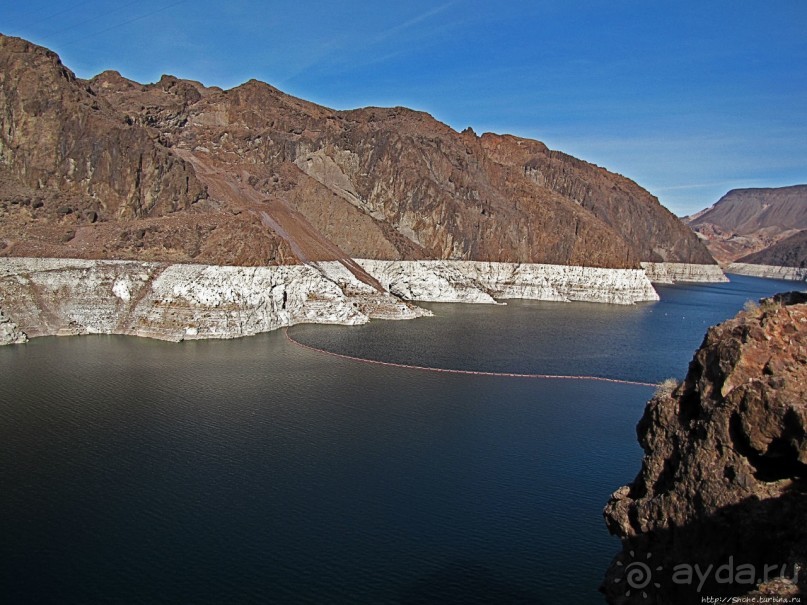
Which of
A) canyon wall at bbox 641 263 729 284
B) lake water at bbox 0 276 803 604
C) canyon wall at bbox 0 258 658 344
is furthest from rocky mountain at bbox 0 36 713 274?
canyon wall at bbox 641 263 729 284

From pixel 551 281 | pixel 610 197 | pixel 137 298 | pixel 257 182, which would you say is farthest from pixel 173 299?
pixel 610 197

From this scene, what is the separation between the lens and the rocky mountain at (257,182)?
62094 mm

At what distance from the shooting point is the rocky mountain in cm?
6209

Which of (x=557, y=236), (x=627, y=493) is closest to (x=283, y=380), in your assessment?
(x=627, y=493)

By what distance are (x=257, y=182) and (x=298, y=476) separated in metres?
70.6

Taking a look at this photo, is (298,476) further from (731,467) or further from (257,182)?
(257,182)

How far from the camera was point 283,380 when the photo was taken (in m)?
40.8

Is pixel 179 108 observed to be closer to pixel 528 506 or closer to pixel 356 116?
pixel 356 116

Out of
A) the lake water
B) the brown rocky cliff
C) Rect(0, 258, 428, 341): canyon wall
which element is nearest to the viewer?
the lake water

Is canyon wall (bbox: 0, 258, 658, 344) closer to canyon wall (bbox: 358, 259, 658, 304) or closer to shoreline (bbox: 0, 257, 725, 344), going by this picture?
shoreline (bbox: 0, 257, 725, 344)

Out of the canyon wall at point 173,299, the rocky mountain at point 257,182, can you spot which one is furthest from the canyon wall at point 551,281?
the canyon wall at point 173,299

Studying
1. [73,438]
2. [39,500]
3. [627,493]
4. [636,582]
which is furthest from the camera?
[73,438]

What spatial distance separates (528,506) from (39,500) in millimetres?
17092

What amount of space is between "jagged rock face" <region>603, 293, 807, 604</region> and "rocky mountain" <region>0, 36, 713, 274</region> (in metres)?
50.2
